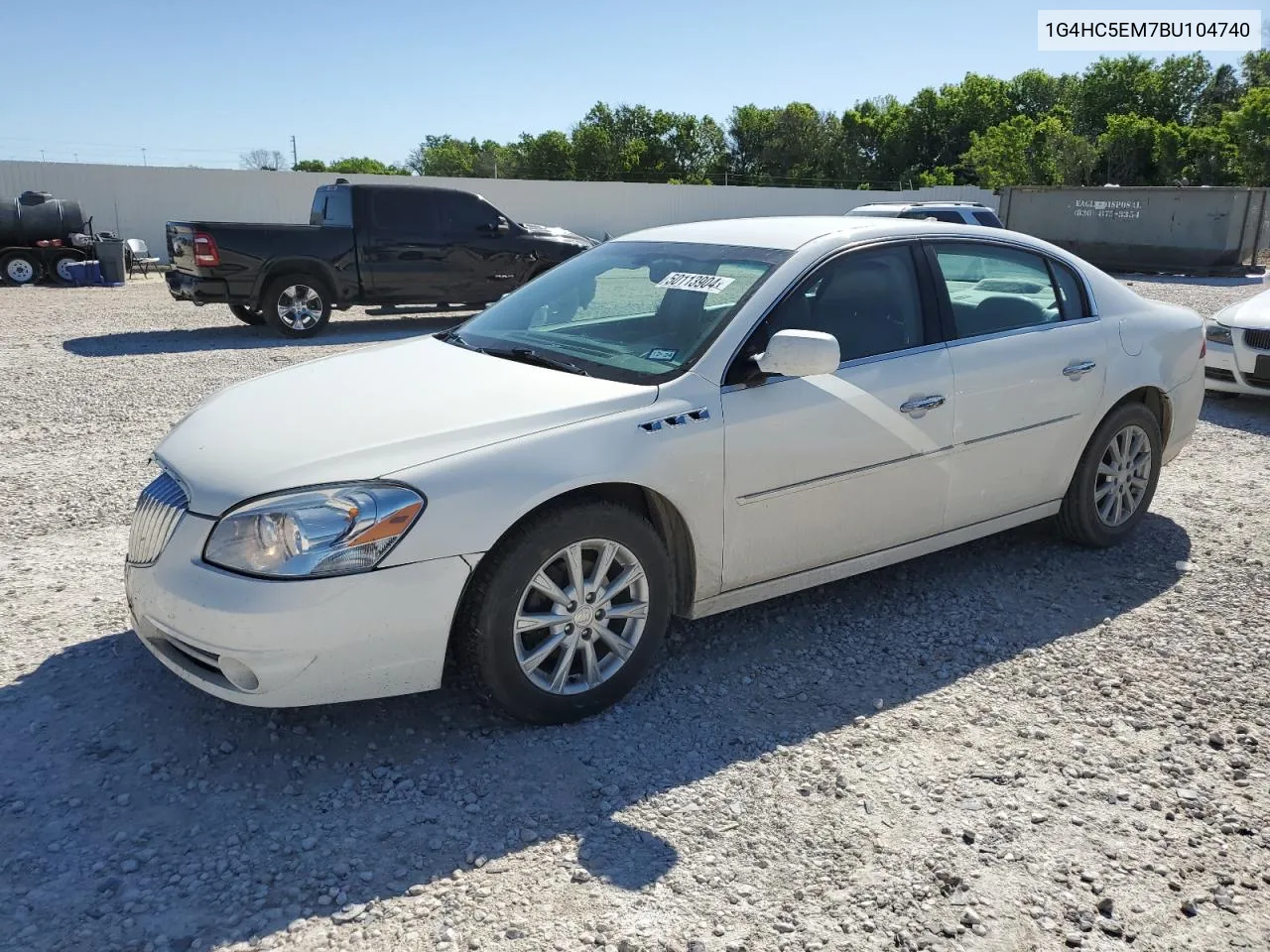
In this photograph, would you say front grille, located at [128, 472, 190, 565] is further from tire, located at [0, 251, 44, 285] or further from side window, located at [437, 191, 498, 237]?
tire, located at [0, 251, 44, 285]

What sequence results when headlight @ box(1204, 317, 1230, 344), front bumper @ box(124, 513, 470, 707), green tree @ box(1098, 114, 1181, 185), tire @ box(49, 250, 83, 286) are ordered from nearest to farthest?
front bumper @ box(124, 513, 470, 707)
headlight @ box(1204, 317, 1230, 344)
tire @ box(49, 250, 83, 286)
green tree @ box(1098, 114, 1181, 185)

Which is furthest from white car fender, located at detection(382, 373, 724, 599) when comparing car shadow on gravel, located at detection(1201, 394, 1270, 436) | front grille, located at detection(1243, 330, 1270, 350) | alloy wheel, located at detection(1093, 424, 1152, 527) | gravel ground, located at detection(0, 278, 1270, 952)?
front grille, located at detection(1243, 330, 1270, 350)

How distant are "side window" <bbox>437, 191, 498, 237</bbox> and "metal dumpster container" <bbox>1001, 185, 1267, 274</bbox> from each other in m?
17.4

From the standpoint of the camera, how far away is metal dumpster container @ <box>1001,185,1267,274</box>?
2358cm

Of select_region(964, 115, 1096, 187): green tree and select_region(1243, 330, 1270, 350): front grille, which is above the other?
select_region(964, 115, 1096, 187): green tree

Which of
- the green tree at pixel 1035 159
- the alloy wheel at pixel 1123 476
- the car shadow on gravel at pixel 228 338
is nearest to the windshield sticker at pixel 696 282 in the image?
the alloy wheel at pixel 1123 476

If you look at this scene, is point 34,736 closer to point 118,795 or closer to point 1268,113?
point 118,795

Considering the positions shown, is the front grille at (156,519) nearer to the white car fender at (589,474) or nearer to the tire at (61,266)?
the white car fender at (589,474)

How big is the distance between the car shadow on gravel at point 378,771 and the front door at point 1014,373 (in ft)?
1.92

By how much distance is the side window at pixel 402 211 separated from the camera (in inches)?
533

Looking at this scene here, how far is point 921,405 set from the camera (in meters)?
4.19

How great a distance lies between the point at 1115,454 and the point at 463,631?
139 inches

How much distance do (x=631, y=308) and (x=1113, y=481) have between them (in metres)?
2.66

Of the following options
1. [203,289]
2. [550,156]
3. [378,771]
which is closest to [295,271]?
[203,289]
